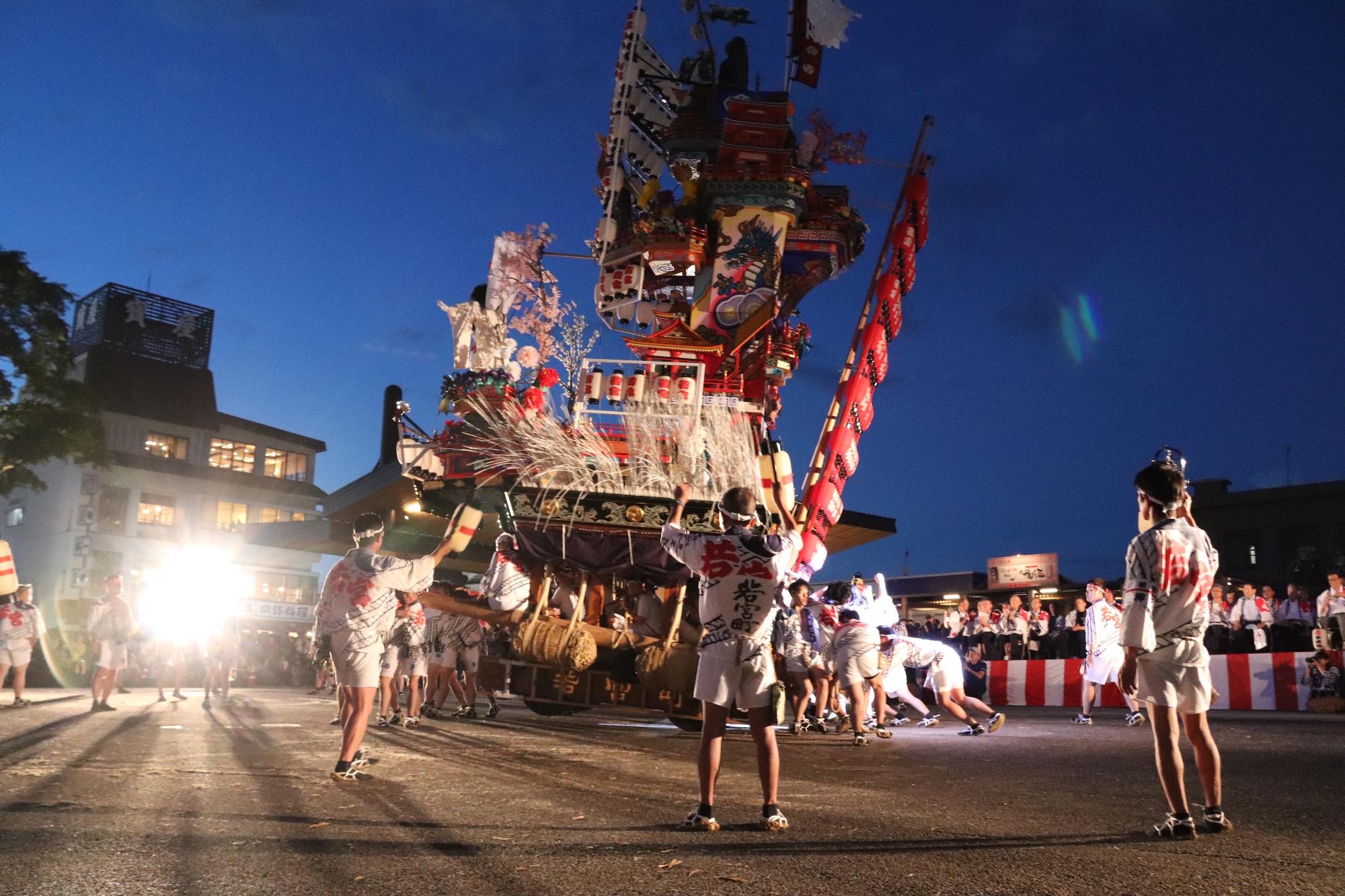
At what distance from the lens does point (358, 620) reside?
24.4 ft

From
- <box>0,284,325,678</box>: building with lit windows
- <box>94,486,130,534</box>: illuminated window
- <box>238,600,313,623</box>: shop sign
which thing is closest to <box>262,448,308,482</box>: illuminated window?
<box>0,284,325,678</box>: building with lit windows

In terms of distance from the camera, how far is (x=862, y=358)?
713 inches

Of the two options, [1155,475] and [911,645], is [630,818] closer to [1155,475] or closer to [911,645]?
[1155,475]

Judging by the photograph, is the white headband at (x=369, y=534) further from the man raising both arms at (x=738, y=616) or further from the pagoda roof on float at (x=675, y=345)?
the pagoda roof on float at (x=675, y=345)

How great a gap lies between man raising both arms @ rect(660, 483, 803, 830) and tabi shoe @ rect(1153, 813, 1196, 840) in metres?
2.02

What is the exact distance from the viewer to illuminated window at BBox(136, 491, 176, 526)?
4712cm

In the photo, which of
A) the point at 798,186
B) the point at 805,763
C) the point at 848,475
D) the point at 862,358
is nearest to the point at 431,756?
the point at 805,763

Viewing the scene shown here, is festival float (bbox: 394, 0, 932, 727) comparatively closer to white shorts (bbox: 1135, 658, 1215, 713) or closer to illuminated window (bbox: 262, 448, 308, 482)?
white shorts (bbox: 1135, 658, 1215, 713)

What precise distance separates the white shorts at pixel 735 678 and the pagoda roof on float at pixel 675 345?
11.8 m

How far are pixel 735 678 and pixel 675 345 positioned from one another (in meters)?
12.1

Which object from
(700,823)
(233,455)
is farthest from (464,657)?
(233,455)

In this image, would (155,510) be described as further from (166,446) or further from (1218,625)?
(1218,625)

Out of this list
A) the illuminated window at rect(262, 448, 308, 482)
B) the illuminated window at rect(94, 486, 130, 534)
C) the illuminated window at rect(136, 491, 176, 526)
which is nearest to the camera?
the illuminated window at rect(94, 486, 130, 534)

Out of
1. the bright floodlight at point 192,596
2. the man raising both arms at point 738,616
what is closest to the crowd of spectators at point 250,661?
the bright floodlight at point 192,596
